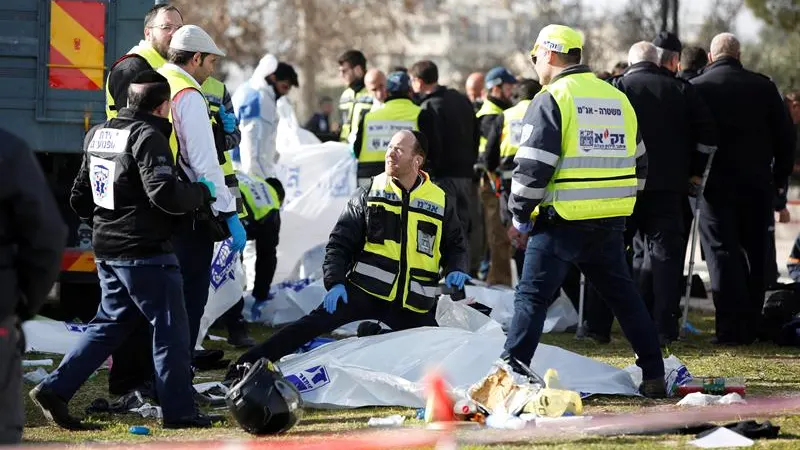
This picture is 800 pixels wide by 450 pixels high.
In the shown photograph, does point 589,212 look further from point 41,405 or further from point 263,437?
point 41,405

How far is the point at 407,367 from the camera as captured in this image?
25.1 feet

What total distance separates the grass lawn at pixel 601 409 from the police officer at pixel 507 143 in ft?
7.17

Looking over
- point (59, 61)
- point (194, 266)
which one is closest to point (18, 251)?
point (194, 266)

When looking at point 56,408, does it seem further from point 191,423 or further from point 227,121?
point 227,121

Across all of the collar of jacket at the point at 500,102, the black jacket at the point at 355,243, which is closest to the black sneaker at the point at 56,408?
the black jacket at the point at 355,243

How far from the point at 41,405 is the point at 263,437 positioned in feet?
3.82

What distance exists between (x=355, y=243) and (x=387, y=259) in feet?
0.69

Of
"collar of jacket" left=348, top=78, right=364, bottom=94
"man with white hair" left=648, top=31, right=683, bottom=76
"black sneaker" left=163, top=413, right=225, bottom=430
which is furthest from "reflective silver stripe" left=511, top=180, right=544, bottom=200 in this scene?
"collar of jacket" left=348, top=78, right=364, bottom=94

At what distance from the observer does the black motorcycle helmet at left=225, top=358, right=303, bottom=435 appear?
649 centimetres

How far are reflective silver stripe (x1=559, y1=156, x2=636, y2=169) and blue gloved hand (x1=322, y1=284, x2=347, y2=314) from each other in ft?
4.63

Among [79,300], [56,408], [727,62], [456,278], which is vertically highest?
[727,62]

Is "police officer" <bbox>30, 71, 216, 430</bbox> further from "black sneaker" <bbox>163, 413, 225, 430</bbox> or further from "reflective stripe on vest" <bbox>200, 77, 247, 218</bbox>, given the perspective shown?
"reflective stripe on vest" <bbox>200, 77, 247, 218</bbox>

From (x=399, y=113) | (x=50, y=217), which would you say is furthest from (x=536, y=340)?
(x=399, y=113)

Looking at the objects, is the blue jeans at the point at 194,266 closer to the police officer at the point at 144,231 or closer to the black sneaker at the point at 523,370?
the police officer at the point at 144,231
